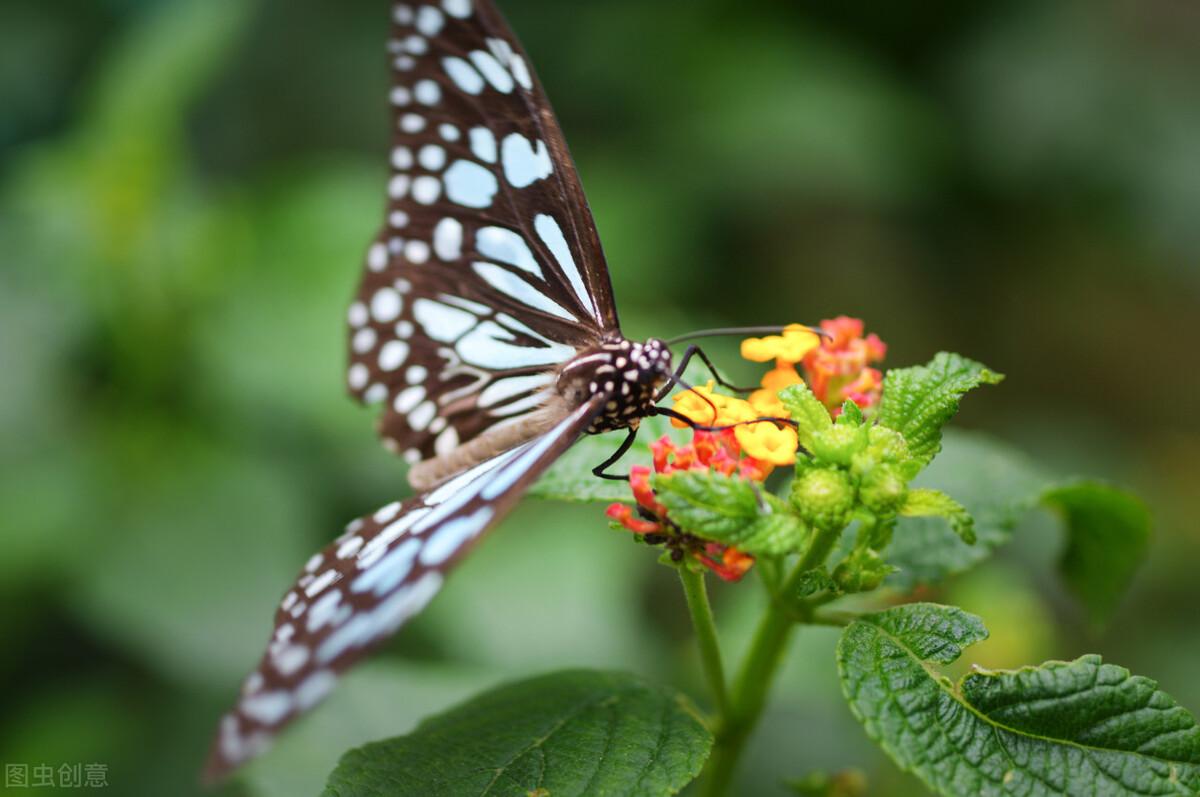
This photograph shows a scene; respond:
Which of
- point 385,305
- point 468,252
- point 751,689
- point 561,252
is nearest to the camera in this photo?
point 751,689

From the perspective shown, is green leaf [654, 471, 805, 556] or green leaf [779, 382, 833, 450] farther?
green leaf [779, 382, 833, 450]

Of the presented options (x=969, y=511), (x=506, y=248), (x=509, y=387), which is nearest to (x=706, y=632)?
(x=969, y=511)

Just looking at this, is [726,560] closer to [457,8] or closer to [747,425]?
[747,425]

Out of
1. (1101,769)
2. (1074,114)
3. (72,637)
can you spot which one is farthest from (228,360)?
(1074,114)

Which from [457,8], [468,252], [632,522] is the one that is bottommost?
[632,522]

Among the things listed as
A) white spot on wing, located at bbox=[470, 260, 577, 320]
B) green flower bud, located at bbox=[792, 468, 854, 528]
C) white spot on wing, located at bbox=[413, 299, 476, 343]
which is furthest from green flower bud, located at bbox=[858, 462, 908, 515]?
white spot on wing, located at bbox=[413, 299, 476, 343]

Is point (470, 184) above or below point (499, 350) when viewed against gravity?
above

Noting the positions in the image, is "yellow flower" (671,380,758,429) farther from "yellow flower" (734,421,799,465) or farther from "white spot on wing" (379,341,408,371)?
"white spot on wing" (379,341,408,371)
